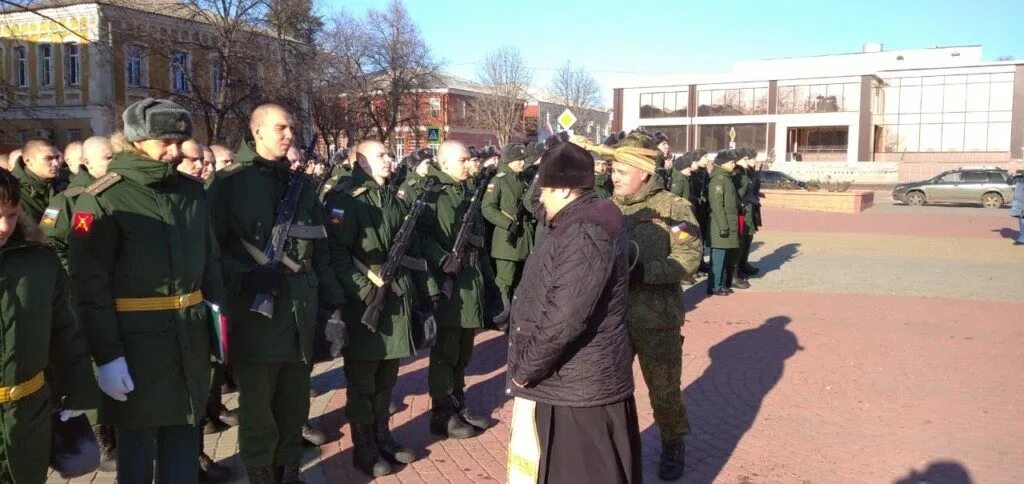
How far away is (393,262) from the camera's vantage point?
493cm

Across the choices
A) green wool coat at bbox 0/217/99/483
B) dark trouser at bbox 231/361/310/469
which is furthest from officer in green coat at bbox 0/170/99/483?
dark trouser at bbox 231/361/310/469

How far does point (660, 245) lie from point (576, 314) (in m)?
1.58

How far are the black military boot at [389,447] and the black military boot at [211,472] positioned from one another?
0.91 metres

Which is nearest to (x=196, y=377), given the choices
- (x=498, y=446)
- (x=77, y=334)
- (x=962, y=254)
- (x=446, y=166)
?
(x=77, y=334)

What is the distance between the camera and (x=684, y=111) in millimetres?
68125

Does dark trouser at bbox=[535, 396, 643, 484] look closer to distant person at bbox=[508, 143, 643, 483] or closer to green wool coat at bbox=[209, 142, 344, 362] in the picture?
distant person at bbox=[508, 143, 643, 483]

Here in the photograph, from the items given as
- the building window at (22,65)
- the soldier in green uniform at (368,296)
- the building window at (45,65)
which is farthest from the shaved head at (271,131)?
the building window at (22,65)

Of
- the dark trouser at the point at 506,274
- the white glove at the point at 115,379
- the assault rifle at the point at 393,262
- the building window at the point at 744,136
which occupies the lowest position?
the dark trouser at the point at 506,274

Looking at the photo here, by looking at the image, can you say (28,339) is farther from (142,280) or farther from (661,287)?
(661,287)

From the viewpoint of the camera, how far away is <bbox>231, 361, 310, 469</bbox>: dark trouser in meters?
4.20

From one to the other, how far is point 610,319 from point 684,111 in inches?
2646

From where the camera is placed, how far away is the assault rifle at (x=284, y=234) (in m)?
4.06

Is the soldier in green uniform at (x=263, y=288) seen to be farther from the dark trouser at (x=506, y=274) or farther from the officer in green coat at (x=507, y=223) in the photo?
the dark trouser at (x=506, y=274)

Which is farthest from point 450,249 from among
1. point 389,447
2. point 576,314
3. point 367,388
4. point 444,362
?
point 576,314
